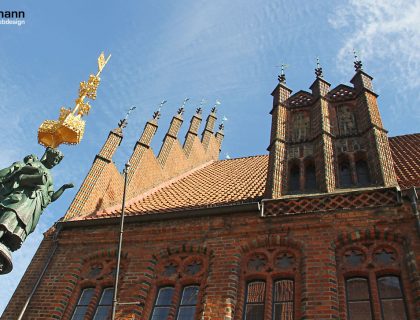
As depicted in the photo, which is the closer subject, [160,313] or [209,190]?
[160,313]

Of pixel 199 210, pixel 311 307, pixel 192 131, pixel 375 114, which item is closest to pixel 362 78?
pixel 375 114

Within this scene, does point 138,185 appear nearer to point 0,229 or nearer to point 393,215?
point 0,229

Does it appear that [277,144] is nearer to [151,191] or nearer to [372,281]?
[372,281]

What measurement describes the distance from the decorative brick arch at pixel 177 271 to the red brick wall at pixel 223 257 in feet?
0.06

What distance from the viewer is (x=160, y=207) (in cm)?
1002

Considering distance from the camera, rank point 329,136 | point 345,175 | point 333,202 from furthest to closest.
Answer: point 329,136, point 345,175, point 333,202

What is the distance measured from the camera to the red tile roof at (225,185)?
30.7 feet

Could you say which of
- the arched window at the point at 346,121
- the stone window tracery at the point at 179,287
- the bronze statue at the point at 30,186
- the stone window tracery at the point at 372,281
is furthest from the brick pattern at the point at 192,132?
the stone window tracery at the point at 372,281

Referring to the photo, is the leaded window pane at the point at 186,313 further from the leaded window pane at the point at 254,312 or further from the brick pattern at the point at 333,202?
the brick pattern at the point at 333,202

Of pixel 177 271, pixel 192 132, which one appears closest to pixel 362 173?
pixel 177 271

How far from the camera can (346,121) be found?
992 cm

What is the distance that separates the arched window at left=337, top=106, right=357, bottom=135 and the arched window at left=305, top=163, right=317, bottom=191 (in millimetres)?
1145

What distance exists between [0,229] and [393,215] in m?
6.66

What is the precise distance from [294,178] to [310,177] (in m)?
0.34
